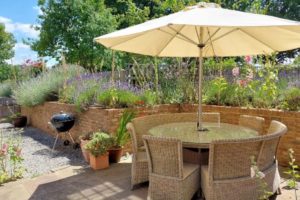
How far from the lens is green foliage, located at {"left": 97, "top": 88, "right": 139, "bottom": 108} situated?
5.86 meters

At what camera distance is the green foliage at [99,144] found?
15.6ft

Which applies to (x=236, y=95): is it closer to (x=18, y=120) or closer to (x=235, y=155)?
(x=235, y=155)

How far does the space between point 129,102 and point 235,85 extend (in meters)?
2.17

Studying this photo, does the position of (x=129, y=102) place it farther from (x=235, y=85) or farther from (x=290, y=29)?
(x=290, y=29)

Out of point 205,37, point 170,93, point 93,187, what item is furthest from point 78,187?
point 170,93

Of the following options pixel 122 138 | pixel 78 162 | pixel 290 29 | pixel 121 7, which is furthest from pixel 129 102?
pixel 121 7

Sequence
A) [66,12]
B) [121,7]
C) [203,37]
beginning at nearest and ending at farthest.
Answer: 1. [203,37]
2. [66,12]
3. [121,7]

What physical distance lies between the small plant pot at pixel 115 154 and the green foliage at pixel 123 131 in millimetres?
85

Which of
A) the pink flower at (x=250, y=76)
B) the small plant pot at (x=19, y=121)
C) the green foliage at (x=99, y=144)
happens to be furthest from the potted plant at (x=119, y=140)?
the small plant pot at (x=19, y=121)

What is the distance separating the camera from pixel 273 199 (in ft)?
11.5

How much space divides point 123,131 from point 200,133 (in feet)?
5.66

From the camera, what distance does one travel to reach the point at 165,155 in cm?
314

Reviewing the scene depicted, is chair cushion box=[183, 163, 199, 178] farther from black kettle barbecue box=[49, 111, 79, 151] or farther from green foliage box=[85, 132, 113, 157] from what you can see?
black kettle barbecue box=[49, 111, 79, 151]

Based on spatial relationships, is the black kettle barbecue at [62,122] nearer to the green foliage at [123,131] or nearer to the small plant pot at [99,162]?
the green foliage at [123,131]
